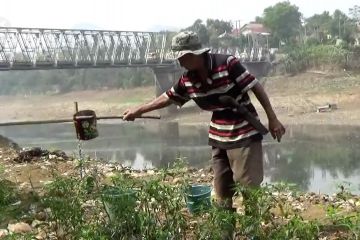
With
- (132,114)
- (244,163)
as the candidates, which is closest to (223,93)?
(244,163)

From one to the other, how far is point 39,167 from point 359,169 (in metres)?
10.4

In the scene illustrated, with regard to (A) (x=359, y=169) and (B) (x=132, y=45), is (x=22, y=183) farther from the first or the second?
(B) (x=132, y=45)

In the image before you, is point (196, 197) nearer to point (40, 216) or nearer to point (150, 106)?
point (150, 106)

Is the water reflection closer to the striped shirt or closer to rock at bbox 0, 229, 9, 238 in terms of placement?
the striped shirt

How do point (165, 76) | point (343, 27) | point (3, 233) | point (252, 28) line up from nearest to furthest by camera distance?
point (3, 233) → point (165, 76) → point (343, 27) → point (252, 28)

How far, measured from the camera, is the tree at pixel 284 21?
173 feet

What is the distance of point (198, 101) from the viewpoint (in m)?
3.59

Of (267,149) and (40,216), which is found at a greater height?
(40,216)

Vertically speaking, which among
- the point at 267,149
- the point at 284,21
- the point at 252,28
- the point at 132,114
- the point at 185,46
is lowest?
the point at 267,149

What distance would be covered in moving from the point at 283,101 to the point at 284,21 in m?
21.1

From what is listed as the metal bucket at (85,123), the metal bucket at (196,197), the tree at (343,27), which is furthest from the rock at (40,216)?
the tree at (343,27)

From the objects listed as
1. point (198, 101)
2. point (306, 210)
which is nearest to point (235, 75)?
point (198, 101)

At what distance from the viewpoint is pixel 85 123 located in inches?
170

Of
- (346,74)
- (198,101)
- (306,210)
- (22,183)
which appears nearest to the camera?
(198,101)
